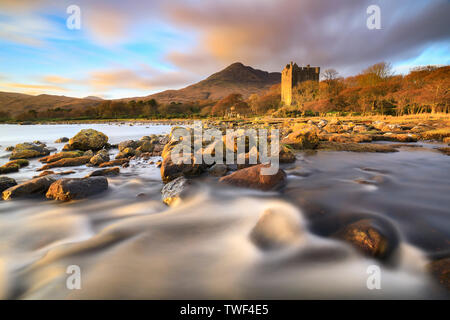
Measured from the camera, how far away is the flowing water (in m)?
1.78

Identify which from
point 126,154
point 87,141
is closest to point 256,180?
point 126,154

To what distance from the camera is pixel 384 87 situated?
139ft

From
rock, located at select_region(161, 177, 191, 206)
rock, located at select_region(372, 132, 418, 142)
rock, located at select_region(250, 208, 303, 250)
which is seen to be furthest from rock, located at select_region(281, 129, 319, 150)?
rock, located at select_region(250, 208, 303, 250)

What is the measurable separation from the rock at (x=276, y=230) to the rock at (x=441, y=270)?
117 cm

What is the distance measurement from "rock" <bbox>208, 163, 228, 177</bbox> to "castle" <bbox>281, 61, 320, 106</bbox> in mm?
77332

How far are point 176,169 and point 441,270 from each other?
443cm

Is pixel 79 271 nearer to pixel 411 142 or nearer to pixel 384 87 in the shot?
pixel 411 142

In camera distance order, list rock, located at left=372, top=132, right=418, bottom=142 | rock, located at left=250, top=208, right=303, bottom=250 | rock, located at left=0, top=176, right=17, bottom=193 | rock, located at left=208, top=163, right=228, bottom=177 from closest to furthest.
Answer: rock, located at left=250, top=208, right=303, bottom=250
rock, located at left=0, top=176, right=17, bottom=193
rock, located at left=208, top=163, right=228, bottom=177
rock, located at left=372, top=132, right=418, bottom=142

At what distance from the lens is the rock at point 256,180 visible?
4.05 metres

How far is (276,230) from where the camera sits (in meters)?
2.67

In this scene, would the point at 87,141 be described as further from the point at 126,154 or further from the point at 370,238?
the point at 370,238

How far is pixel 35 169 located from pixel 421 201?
31.1 ft

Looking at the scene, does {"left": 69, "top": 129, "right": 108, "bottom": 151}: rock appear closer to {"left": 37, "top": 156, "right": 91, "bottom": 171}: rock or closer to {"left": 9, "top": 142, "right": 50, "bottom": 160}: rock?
{"left": 9, "top": 142, "right": 50, "bottom": 160}: rock

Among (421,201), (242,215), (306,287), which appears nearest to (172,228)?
(242,215)
